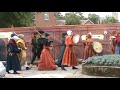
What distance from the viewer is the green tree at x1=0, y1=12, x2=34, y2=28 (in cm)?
1922

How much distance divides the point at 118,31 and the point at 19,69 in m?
5.01

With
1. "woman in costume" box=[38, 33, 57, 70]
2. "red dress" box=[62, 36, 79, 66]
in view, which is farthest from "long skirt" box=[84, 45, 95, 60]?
"woman in costume" box=[38, 33, 57, 70]

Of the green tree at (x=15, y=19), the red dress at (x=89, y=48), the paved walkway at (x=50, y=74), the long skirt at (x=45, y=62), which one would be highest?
the green tree at (x=15, y=19)

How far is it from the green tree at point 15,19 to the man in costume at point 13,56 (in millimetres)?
Result: 6773

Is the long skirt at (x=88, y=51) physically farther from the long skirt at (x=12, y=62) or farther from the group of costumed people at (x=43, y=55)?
the long skirt at (x=12, y=62)

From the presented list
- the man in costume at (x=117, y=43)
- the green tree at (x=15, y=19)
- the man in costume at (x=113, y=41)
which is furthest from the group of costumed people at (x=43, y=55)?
the green tree at (x=15, y=19)

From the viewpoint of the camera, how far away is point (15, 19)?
20.2 metres

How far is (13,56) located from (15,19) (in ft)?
26.8

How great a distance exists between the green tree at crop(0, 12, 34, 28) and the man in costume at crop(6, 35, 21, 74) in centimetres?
677

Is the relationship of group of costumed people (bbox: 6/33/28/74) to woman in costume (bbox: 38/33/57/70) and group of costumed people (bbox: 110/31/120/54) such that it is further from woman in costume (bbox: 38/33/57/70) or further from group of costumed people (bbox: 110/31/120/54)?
group of costumed people (bbox: 110/31/120/54)

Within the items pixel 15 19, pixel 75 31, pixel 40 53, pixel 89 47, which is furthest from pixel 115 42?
pixel 15 19

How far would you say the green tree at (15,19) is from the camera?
63.1 ft

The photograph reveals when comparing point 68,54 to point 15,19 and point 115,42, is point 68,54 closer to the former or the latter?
point 115,42

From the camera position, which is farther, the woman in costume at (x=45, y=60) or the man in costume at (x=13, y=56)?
the woman in costume at (x=45, y=60)
